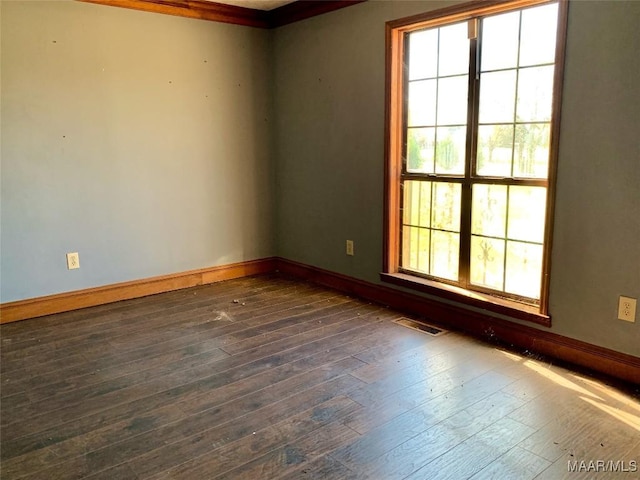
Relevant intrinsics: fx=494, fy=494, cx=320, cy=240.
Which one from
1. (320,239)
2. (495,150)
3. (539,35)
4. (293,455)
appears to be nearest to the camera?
(293,455)

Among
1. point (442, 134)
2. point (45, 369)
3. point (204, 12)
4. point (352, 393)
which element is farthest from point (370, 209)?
point (45, 369)

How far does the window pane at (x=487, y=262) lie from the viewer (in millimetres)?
3061

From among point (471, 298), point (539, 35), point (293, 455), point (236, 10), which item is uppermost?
point (236, 10)

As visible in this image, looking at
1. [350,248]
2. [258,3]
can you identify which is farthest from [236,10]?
[350,248]

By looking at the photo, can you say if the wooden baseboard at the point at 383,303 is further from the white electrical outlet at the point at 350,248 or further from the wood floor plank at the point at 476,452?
the wood floor plank at the point at 476,452

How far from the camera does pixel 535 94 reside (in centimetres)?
278

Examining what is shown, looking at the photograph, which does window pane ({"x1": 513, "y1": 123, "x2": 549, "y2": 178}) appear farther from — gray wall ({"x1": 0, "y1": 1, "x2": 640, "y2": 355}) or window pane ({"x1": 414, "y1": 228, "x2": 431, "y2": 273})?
window pane ({"x1": 414, "y1": 228, "x2": 431, "y2": 273})

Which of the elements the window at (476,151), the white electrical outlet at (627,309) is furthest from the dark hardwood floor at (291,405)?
the window at (476,151)

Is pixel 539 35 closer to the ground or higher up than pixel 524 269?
higher up

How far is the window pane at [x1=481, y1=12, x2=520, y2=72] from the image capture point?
2.84 metres

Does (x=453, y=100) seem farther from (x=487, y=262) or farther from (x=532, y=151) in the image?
→ (x=487, y=262)

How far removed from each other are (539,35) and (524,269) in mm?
1322

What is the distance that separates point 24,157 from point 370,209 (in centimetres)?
245

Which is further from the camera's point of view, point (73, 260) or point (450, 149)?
point (73, 260)
